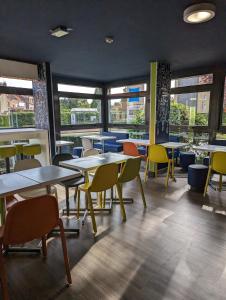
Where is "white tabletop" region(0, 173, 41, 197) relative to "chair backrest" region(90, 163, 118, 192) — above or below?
above

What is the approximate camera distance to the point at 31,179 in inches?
81.7

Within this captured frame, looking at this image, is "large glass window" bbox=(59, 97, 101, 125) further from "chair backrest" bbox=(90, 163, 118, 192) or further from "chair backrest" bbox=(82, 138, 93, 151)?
"chair backrest" bbox=(90, 163, 118, 192)

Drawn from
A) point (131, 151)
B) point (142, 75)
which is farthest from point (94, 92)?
point (131, 151)

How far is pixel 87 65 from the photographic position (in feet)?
16.6

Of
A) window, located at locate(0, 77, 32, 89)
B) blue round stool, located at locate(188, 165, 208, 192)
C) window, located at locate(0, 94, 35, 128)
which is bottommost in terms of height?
blue round stool, located at locate(188, 165, 208, 192)

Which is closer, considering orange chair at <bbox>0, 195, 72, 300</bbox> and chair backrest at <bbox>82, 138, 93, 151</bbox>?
orange chair at <bbox>0, 195, 72, 300</bbox>

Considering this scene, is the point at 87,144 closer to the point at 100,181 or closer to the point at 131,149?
the point at 131,149

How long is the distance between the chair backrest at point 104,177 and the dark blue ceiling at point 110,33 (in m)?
1.84

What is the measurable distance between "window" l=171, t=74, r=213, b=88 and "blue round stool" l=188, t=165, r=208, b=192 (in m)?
2.57

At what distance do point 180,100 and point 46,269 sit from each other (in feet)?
17.3

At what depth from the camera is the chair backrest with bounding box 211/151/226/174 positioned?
131 inches

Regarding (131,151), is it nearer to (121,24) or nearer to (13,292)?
(121,24)

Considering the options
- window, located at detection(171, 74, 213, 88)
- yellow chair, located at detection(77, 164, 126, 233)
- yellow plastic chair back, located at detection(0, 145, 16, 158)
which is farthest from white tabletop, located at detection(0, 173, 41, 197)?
window, located at detection(171, 74, 213, 88)

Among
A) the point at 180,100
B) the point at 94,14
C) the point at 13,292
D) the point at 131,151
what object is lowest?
the point at 13,292
